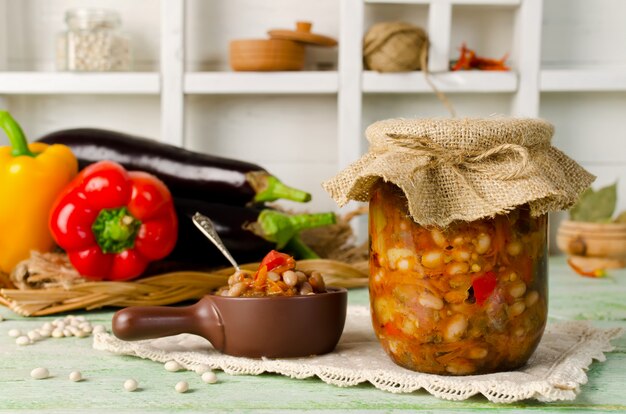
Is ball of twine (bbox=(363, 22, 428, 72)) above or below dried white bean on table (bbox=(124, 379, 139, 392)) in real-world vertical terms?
above

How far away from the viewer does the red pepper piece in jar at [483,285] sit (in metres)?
0.80

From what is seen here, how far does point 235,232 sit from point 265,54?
0.58m

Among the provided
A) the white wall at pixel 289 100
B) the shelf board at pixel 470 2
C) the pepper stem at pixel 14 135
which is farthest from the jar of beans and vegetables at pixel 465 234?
the white wall at pixel 289 100

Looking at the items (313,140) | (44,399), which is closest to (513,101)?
(313,140)

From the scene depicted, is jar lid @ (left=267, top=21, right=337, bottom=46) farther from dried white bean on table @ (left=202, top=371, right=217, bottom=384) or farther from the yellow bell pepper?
dried white bean on table @ (left=202, top=371, right=217, bottom=384)

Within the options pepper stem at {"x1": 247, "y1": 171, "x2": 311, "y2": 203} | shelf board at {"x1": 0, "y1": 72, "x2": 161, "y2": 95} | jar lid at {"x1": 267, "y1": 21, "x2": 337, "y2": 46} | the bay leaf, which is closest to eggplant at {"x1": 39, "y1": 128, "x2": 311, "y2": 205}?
pepper stem at {"x1": 247, "y1": 171, "x2": 311, "y2": 203}

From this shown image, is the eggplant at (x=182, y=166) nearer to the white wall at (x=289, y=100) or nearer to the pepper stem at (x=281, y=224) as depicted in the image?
the pepper stem at (x=281, y=224)

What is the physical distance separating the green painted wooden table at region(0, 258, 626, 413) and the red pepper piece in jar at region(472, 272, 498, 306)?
10 cm

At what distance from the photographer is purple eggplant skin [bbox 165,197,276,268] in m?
1.46

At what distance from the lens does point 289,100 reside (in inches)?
82.1

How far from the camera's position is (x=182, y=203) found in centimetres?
150

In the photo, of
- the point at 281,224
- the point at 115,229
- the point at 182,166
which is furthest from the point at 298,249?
the point at 115,229

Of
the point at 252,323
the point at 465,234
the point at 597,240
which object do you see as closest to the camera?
the point at 465,234

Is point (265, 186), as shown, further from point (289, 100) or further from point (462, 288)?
point (462, 288)
